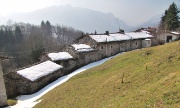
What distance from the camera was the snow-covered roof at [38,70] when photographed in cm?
2933

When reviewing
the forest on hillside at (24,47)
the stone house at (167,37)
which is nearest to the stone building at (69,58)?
the stone house at (167,37)

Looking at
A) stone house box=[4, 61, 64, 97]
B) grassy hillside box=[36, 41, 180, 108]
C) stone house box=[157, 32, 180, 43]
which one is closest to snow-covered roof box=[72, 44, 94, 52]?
stone house box=[4, 61, 64, 97]

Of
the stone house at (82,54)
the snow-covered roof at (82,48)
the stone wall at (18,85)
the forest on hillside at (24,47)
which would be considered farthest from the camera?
the forest on hillside at (24,47)

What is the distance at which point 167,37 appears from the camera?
54406 mm

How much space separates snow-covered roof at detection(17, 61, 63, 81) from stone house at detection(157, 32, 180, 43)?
34705mm

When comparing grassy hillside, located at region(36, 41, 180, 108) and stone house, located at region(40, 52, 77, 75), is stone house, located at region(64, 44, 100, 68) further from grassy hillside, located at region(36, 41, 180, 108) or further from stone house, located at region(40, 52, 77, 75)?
grassy hillside, located at region(36, 41, 180, 108)

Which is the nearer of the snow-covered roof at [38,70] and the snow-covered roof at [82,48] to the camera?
the snow-covered roof at [38,70]

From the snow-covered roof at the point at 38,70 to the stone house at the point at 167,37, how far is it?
34705 millimetres

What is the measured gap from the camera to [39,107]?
20.2m

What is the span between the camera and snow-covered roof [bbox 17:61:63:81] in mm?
29334

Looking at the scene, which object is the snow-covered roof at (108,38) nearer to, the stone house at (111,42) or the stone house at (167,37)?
the stone house at (111,42)

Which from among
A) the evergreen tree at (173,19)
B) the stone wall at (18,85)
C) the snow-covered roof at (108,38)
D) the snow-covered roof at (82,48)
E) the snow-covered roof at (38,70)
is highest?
the evergreen tree at (173,19)

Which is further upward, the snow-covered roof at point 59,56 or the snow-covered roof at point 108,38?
the snow-covered roof at point 108,38

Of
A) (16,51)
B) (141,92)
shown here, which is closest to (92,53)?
(141,92)
